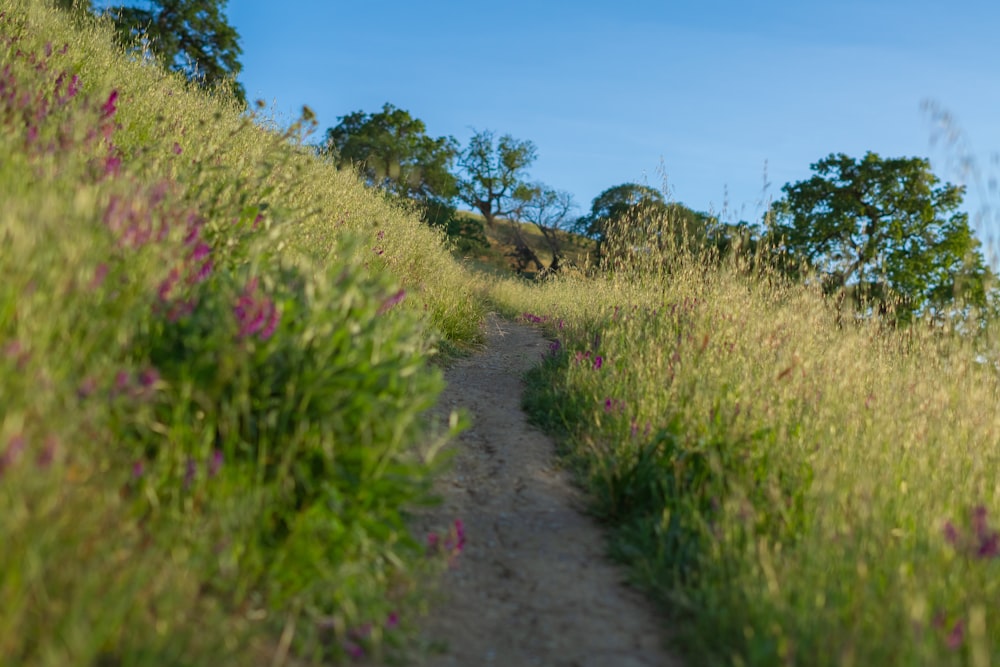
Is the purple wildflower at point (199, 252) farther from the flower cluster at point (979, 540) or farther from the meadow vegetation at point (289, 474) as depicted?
the flower cluster at point (979, 540)

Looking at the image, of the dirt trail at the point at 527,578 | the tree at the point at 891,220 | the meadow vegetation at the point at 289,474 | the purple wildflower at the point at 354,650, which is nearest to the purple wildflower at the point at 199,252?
the meadow vegetation at the point at 289,474

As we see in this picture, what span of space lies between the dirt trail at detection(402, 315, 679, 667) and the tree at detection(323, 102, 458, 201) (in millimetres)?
29047

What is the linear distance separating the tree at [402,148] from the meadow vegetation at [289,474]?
29.5m

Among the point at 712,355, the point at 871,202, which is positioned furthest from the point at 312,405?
the point at 871,202

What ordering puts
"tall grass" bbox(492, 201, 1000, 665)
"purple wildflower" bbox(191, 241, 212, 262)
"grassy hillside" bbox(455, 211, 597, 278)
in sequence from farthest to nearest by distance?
"grassy hillside" bbox(455, 211, 597, 278), "purple wildflower" bbox(191, 241, 212, 262), "tall grass" bbox(492, 201, 1000, 665)

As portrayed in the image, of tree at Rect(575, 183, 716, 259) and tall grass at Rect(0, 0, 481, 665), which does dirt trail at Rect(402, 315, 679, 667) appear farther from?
tree at Rect(575, 183, 716, 259)

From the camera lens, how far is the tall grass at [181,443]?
86.3 inches

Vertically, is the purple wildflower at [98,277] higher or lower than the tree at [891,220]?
lower

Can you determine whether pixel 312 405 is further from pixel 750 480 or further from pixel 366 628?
pixel 750 480

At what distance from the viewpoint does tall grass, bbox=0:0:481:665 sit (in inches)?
86.3

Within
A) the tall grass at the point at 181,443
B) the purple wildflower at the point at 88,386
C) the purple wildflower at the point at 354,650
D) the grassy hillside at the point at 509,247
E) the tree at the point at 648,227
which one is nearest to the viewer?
the tall grass at the point at 181,443

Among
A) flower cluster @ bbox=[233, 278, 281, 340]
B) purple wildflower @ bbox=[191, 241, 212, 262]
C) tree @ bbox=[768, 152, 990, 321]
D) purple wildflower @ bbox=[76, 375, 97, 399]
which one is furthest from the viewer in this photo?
tree @ bbox=[768, 152, 990, 321]

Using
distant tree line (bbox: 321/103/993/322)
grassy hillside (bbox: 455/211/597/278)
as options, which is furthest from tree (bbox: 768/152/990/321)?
grassy hillside (bbox: 455/211/597/278)

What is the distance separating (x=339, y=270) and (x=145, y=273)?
874 millimetres
